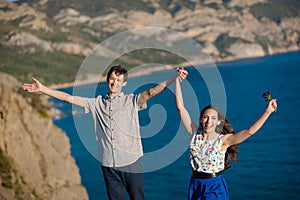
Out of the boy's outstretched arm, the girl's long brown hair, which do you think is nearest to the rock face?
the boy's outstretched arm

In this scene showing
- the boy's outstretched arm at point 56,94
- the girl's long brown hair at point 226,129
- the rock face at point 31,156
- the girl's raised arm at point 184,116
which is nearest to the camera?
the girl's long brown hair at point 226,129

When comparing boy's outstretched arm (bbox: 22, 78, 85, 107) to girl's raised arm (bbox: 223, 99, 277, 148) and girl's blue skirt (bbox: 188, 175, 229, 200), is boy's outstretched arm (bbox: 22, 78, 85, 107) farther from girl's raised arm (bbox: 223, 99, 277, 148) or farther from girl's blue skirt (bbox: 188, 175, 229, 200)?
girl's raised arm (bbox: 223, 99, 277, 148)

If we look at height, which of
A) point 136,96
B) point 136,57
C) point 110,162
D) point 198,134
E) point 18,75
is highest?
point 136,57

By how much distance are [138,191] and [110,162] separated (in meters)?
Answer: 0.45

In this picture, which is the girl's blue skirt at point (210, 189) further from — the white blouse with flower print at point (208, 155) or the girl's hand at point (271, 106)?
the girl's hand at point (271, 106)

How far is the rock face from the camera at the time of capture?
31609 mm

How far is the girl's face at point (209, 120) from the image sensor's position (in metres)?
4.58

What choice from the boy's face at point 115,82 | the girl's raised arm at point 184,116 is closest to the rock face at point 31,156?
the boy's face at point 115,82

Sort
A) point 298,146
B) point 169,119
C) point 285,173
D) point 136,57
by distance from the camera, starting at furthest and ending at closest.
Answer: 1. point 136,57
2. point 169,119
3. point 298,146
4. point 285,173

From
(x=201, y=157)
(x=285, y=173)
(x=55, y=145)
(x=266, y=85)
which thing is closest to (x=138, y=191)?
(x=201, y=157)

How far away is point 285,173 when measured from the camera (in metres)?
42.2

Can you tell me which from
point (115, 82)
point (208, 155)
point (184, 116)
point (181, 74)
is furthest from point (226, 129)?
point (115, 82)

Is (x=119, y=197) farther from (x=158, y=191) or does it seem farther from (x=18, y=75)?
(x=18, y=75)

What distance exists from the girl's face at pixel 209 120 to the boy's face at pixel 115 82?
0.97 m
